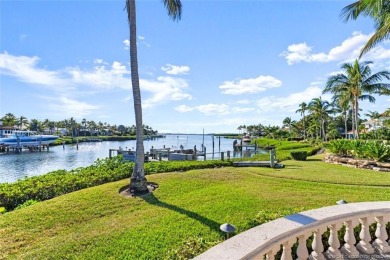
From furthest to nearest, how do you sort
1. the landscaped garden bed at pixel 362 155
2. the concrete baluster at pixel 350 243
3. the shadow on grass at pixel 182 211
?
1. the landscaped garden bed at pixel 362 155
2. the shadow on grass at pixel 182 211
3. the concrete baluster at pixel 350 243

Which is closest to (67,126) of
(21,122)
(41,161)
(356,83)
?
(21,122)

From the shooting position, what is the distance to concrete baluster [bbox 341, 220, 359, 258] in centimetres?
320

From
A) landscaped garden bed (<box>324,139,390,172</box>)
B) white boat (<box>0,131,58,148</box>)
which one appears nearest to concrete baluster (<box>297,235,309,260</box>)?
landscaped garden bed (<box>324,139,390,172</box>)

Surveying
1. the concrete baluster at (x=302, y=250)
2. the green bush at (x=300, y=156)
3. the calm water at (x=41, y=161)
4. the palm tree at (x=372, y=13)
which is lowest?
the calm water at (x=41, y=161)

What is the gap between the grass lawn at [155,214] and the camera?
16.4 ft

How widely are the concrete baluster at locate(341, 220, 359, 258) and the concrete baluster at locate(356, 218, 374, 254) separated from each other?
0.17 meters

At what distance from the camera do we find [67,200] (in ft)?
25.5

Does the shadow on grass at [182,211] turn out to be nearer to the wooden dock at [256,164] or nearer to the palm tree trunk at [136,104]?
the palm tree trunk at [136,104]

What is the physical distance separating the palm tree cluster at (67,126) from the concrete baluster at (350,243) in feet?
319

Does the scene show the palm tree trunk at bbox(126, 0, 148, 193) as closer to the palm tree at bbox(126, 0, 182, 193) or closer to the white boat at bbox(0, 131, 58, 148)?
the palm tree at bbox(126, 0, 182, 193)

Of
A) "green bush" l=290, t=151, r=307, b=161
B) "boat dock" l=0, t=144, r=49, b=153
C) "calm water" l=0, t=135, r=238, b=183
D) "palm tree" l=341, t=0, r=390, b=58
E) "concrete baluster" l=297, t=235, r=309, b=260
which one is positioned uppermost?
"palm tree" l=341, t=0, r=390, b=58

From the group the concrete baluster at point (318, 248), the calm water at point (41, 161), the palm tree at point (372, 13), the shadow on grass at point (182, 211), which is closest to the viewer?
the concrete baluster at point (318, 248)

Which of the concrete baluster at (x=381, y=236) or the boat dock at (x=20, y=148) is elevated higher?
the concrete baluster at (x=381, y=236)

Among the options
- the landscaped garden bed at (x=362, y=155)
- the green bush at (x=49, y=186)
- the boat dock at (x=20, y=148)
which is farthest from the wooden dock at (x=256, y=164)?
the boat dock at (x=20, y=148)
